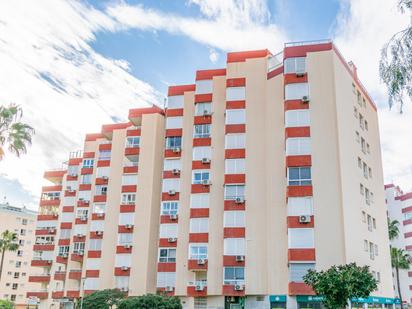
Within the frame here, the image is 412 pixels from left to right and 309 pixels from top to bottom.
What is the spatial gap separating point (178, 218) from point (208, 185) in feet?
18.1

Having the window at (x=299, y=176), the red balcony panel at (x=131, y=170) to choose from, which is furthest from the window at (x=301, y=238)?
the red balcony panel at (x=131, y=170)

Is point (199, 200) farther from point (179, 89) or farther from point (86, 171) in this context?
point (86, 171)

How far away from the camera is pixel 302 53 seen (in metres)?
51.8

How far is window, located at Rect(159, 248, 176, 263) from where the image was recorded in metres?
55.0

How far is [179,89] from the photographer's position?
6150 cm

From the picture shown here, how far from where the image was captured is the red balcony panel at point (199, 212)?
5402 cm

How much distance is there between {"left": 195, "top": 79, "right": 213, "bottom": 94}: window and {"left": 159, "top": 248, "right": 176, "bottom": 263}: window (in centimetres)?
1960

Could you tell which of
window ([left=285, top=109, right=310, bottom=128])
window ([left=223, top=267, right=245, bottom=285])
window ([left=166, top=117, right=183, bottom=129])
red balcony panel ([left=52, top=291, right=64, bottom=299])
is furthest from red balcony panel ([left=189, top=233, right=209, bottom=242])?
red balcony panel ([left=52, top=291, right=64, bottom=299])

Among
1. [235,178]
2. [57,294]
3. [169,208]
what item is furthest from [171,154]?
[57,294]

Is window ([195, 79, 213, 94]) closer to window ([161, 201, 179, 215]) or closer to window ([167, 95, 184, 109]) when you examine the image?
window ([167, 95, 184, 109])

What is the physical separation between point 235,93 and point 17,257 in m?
84.4

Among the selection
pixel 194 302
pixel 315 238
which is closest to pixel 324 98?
pixel 315 238

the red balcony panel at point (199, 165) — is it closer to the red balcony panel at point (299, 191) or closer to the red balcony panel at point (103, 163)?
the red balcony panel at point (299, 191)

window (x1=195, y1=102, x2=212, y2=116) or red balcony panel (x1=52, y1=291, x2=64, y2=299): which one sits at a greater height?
window (x1=195, y1=102, x2=212, y2=116)
